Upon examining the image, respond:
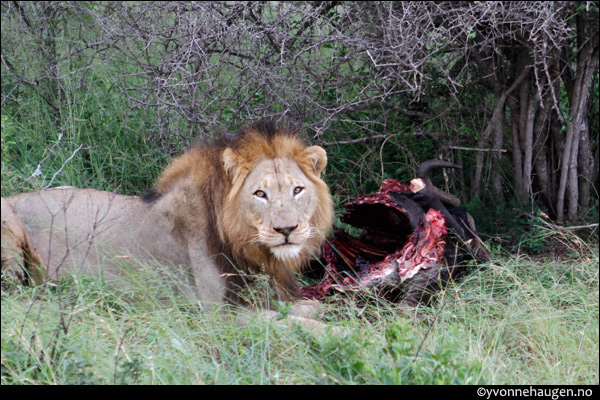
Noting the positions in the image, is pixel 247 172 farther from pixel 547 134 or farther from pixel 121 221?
pixel 547 134

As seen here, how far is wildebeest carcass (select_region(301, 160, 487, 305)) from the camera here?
13.8ft

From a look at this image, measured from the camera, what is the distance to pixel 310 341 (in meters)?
3.25

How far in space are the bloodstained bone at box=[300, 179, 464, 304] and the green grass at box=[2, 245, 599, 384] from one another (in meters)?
0.15

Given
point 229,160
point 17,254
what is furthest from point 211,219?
point 17,254

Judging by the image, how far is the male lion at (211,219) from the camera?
3926mm

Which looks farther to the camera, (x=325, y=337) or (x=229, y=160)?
(x=229, y=160)

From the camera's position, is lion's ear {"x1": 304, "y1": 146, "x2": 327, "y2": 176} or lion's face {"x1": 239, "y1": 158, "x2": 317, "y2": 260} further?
lion's ear {"x1": 304, "y1": 146, "x2": 327, "y2": 176}

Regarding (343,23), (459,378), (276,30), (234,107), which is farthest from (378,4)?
(459,378)

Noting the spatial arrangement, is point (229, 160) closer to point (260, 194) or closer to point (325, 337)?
point (260, 194)

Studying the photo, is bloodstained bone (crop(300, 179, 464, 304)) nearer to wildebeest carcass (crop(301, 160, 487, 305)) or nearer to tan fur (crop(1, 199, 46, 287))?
wildebeest carcass (crop(301, 160, 487, 305))

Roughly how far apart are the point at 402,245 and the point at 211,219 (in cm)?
142

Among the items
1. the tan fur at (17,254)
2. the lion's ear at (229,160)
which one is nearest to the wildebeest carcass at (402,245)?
the lion's ear at (229,160)

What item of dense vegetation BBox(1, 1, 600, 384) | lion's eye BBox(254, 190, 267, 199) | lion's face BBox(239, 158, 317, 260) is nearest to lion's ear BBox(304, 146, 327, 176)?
lion's face BBox(239, 158, 317, 260)
